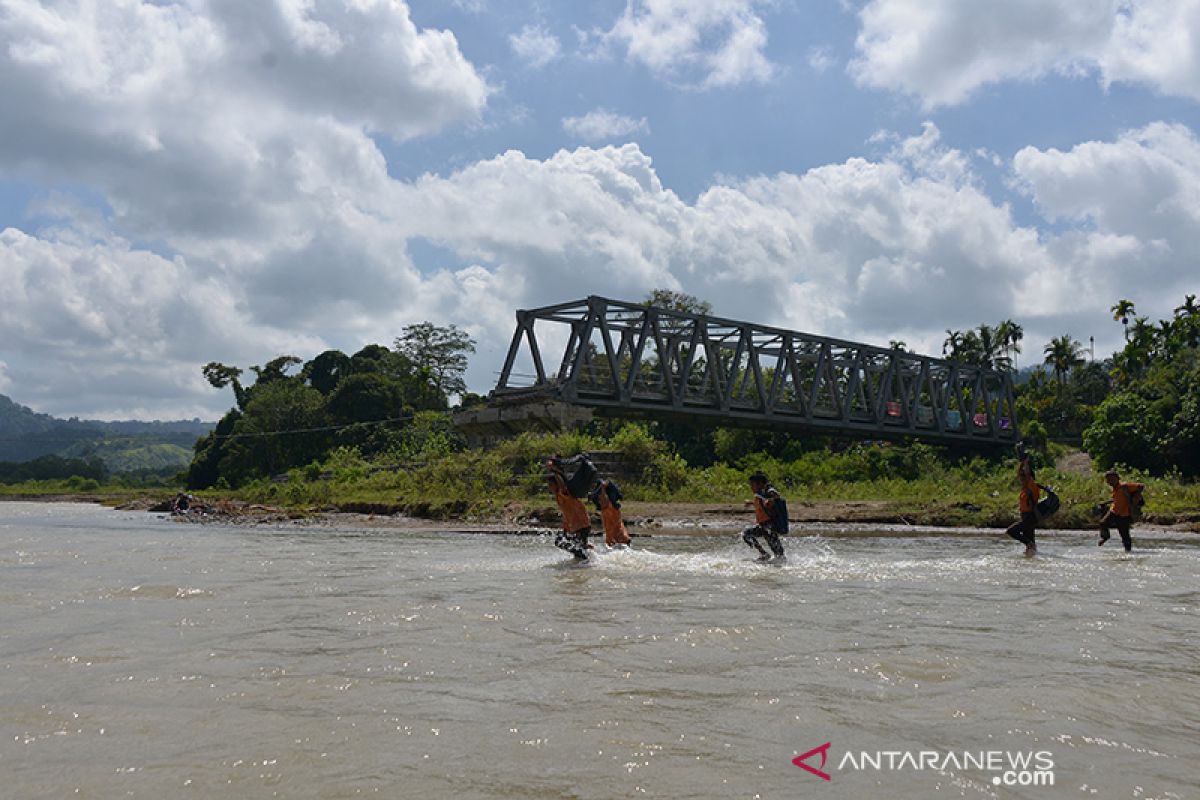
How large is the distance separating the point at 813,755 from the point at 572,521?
30.5 feet

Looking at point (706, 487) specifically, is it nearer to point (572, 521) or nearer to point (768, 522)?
point (768, 522)

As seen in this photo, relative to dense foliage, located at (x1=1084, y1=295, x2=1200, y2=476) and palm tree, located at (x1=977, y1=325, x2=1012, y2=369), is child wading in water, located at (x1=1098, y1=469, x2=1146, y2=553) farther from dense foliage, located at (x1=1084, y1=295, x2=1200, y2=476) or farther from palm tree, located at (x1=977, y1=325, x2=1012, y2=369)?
palm tree, located at (x1=977, y1=325, x2=1012, y2=369)

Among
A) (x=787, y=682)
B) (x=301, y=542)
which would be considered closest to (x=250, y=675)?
(x=787, y=682)

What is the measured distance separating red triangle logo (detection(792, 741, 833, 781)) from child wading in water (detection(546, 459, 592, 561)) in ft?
29.5

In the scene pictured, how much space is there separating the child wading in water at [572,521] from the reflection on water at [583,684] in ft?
8.66

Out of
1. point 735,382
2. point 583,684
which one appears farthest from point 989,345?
point 583,684

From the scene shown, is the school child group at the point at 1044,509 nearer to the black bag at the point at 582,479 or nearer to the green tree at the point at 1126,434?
the black bag at the point at 582,479

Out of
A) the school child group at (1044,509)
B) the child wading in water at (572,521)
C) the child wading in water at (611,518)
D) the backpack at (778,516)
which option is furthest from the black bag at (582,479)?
the school child group at (1044,509)

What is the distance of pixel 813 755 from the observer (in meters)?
4.03

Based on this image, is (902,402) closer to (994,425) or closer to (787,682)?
(994,425)

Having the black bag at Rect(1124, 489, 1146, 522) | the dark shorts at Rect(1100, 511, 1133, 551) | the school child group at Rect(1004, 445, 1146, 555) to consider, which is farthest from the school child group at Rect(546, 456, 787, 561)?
the black bag at Rect(1124, 489, 1146, 522)

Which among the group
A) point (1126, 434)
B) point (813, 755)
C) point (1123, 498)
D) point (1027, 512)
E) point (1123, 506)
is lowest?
point (813, 755)

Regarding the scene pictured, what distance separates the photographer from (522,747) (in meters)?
4.12

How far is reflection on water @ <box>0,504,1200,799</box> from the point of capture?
3.77 metres
